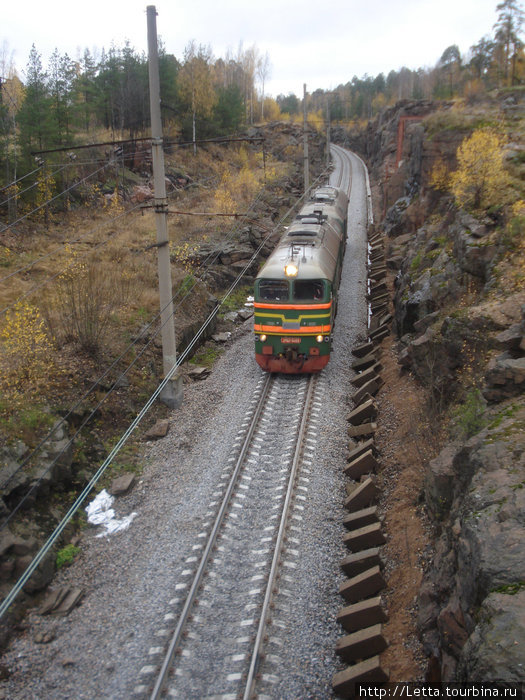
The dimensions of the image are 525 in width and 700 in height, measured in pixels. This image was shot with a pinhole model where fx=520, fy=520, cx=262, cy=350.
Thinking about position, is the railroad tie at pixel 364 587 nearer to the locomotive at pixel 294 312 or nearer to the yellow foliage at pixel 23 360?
the locomotive at pixel 294 312

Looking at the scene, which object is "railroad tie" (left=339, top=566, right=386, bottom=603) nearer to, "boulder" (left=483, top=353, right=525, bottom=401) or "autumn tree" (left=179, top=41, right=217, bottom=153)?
"boulder" (left=483, top=353, right=525, bottom=401)

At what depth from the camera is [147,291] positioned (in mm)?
17266

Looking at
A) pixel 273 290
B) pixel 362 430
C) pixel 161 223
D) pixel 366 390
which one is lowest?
pixel 362 430

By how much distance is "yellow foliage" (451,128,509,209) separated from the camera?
15.0m

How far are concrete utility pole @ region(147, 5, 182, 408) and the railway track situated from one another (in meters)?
2.50

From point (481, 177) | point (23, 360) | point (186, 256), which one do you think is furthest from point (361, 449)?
point (186, 256)

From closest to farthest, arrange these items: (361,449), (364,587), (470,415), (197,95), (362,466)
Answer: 1. (364,587)
2. (470,415)
3. (362,466)
4. (361,449)
5. (197,95)

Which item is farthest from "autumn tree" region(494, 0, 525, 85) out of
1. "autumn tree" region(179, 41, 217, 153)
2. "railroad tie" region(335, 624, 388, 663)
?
"railroad tie" region(335, 624, 388, 663)

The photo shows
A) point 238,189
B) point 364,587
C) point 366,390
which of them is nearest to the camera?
point 364,587

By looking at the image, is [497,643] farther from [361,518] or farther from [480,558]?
[361,518]

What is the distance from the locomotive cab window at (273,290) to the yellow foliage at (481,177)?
20.7 feet

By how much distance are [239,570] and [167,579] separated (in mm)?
1145

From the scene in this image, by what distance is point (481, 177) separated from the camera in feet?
49.5

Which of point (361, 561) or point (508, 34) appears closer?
point (361, 561)
